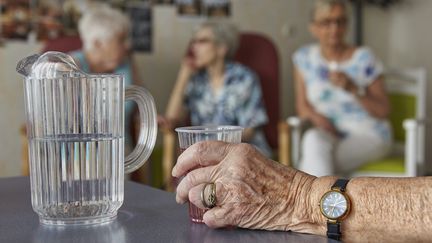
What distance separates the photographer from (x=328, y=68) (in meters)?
3.77

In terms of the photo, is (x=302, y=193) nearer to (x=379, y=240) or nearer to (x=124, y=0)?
(x=379, y=240)

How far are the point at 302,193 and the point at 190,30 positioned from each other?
3325mm

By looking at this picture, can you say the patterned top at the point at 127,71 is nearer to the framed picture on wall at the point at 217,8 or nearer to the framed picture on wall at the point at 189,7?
the framed picture on wall at the point at 189,7

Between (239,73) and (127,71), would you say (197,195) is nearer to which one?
(127,71)

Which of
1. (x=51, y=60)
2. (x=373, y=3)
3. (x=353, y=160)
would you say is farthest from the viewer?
(x=373, y=3)

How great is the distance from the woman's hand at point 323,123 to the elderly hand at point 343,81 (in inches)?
7.2

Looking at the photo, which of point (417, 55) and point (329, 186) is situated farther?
point (417, 55)

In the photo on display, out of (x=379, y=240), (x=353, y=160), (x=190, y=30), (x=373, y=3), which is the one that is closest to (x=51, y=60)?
(x=379, y=240)

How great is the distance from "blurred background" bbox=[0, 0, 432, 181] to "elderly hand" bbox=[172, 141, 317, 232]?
9.04 ft

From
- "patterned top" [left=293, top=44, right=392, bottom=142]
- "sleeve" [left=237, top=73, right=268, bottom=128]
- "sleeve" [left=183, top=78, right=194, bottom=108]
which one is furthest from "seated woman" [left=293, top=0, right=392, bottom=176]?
"sleeve" [left=183, top=78, right=194, bottom=108]

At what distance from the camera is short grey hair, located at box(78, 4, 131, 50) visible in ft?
10.8

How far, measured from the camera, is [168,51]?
4027mm

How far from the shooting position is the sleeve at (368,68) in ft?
12.0

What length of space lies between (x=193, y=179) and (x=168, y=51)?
3239mm
